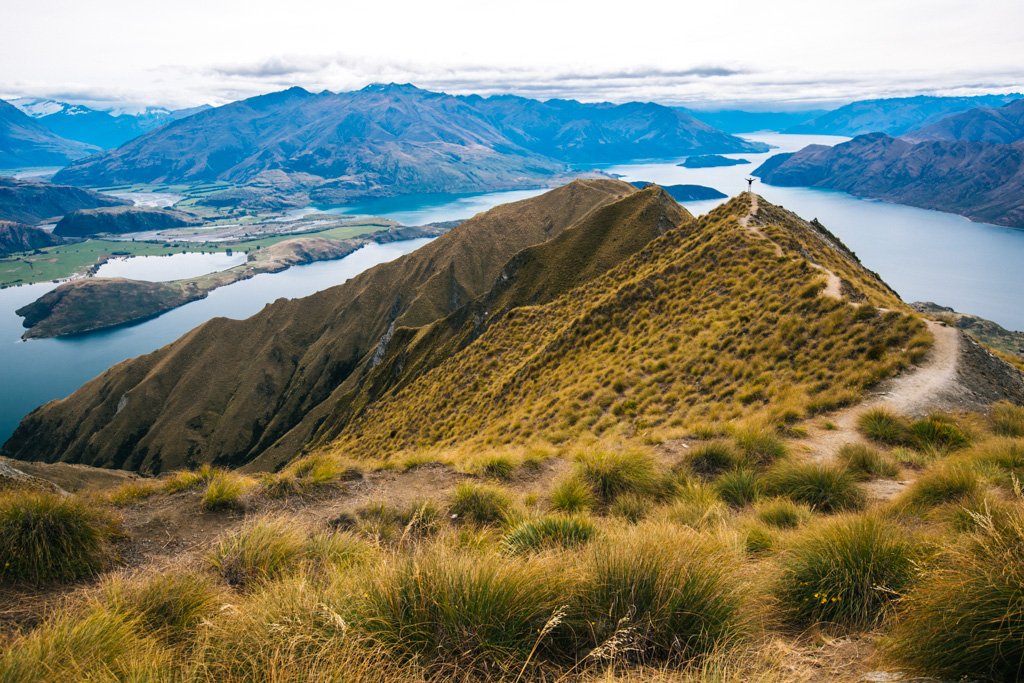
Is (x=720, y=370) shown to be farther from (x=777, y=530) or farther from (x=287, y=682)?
(x=287, y=682)

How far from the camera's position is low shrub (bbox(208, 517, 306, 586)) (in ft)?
20.5

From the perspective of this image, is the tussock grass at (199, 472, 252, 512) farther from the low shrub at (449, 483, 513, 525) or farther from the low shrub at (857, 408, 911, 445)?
the low shrub at (857, 408, 911, 445)

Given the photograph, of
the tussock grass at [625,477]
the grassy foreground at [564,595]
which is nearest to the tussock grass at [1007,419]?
the grassy foreground at [564,595]

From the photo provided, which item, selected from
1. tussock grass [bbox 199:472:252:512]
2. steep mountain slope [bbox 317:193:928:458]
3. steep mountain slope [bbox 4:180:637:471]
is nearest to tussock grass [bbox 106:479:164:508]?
tussock grass [bbox 199:472:252:512]

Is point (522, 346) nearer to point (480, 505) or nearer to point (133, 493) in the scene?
point (480, 505)

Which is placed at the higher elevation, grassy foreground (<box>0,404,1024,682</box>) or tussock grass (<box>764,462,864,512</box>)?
grassy foreground (<box>0,404,1024,682</box>)

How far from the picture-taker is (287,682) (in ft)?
10.9

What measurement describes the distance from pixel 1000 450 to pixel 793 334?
1046cm

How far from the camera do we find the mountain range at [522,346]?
1906 centimetres

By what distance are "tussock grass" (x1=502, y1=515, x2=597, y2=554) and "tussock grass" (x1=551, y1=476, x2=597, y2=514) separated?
6.17 ft

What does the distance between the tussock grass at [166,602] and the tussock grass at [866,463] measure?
10.8m

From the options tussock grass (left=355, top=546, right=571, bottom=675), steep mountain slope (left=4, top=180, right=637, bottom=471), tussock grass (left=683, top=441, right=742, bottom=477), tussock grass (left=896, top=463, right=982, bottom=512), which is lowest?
steep mountain slope (left=4, top=180, right=637, bottom=471)

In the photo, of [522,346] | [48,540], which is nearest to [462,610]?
[48,540]

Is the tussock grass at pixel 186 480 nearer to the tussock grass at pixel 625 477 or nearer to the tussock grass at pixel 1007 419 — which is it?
the tussock grass at pixel 625 477
